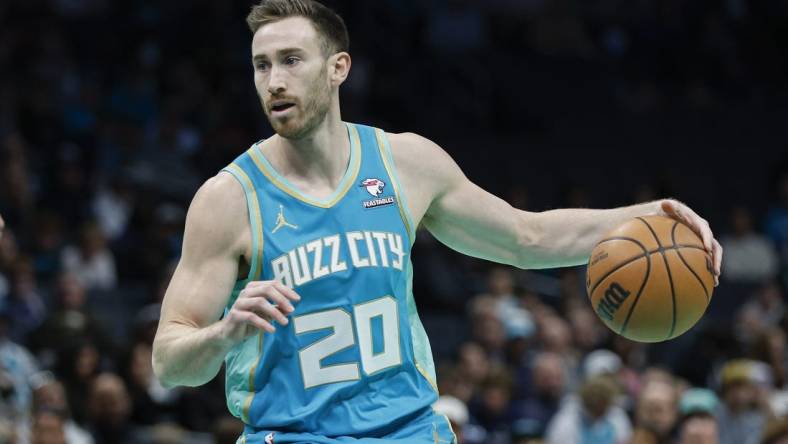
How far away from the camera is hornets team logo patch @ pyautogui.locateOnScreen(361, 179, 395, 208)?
17.3 ft

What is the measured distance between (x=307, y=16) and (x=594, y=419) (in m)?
6.33

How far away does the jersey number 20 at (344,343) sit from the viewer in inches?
196

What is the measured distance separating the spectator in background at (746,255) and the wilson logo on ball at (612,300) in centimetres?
1101

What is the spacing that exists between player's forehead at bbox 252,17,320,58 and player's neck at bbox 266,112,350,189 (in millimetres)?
348

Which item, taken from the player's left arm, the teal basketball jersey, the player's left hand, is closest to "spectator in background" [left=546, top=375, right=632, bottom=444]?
the player's left arm

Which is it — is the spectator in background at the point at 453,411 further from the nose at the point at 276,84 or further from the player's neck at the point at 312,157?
the nose at the point at 276,84

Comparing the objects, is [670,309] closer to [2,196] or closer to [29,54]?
[2,196]

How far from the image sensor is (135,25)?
55.0ft

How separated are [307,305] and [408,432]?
2.06ft

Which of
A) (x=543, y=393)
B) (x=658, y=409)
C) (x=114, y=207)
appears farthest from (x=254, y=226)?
(x=114, y=207)

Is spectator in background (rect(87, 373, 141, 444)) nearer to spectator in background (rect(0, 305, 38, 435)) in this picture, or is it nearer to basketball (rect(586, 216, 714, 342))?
spectator in background (rect(0, 305, 38, 435))

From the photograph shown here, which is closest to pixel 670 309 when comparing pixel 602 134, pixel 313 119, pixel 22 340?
pixel 313 119

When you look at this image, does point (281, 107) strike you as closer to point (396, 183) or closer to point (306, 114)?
point (306, 114)

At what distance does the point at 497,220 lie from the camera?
5633 millimetres
